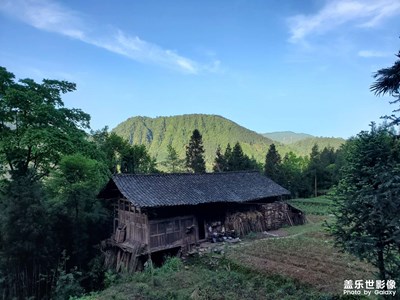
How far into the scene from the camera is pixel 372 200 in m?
7.18

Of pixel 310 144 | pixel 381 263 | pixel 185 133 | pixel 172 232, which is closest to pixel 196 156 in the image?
pixel 172 232

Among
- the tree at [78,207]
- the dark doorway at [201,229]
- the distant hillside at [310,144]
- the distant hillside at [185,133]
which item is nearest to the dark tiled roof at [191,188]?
the dark doorway at [201,229]

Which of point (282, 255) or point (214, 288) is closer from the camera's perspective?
point (214, 288)

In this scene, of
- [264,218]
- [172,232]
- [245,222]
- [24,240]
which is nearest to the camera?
[24,240]

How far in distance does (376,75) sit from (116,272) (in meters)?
17.0

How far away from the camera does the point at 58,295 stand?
1525cm

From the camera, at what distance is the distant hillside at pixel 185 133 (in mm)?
158125

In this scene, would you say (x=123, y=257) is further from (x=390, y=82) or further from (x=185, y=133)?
(x=185, y=133)

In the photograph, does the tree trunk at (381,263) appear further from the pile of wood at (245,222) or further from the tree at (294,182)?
the tree at (294,182)

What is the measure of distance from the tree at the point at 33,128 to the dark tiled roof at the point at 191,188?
4325 millimetres

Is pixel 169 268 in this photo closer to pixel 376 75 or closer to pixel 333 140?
pixel 376 75

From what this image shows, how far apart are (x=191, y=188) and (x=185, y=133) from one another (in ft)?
496

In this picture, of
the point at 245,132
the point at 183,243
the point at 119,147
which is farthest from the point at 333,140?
the point at 183,243

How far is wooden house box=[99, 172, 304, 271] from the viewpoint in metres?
17.6
